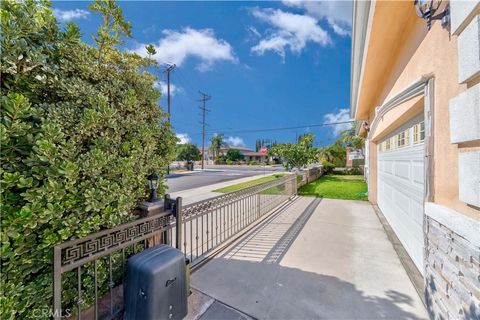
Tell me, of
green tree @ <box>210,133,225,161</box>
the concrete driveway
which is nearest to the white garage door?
the concrete driveway

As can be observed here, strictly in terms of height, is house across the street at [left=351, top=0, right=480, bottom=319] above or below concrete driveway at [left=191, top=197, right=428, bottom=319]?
above

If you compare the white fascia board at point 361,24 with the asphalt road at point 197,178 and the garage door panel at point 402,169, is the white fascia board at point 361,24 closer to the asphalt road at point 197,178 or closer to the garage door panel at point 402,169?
the garage door panel at point 402,169

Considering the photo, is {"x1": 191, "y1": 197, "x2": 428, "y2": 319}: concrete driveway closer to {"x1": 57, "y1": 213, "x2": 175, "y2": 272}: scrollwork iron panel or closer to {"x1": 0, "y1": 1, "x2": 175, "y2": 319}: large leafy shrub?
{"x1": 57, "y1": 213, "x2": 175, "y2": 272}: scrollwork iron panel

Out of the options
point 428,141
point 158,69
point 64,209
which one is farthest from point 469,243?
point 158,69

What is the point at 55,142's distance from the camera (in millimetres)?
1499

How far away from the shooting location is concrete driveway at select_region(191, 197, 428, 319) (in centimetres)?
241

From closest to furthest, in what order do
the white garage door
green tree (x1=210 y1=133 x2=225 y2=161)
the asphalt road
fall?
the white garage door < the asphalt road < green tree (x1=210 y1=133 x2=225 y2=161)

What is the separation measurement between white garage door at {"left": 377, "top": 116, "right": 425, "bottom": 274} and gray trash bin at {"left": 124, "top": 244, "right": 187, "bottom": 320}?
355cm

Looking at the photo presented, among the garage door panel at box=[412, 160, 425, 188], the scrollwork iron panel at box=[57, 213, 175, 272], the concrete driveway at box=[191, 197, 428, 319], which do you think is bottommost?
the concrete driveway at box=[191, 197, 428, 319]

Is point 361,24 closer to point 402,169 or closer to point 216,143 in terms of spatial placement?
point 402,169

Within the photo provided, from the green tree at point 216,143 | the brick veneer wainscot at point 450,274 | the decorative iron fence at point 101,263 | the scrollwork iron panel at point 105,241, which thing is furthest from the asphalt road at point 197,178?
the green tree at point 216,143

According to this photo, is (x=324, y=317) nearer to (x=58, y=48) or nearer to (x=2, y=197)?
(x=2, y=197)

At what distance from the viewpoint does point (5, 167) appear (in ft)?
4.34

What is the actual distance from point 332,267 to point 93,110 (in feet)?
12.7
